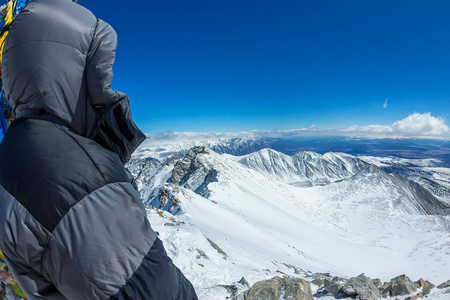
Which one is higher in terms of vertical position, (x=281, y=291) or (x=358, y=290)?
(x=281, y=291)

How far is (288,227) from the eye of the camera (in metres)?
48.7

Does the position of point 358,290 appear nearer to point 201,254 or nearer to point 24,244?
point 201,254

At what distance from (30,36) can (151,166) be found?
167m

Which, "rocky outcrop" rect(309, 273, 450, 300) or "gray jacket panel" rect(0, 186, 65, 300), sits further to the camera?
"rocky outcrop" rect(309, 273, 450, 300)

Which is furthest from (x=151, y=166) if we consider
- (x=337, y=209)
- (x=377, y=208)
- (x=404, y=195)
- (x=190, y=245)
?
(x=190, y=245)

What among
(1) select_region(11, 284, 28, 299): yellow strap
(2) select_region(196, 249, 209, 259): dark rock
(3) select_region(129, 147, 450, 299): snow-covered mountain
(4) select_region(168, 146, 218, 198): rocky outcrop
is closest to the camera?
(1) select_region(11, 284, 28, 299): yellow strap

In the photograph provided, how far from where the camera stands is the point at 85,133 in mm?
1697

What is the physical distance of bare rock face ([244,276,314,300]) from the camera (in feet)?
21.9

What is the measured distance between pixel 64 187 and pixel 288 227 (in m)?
52.2

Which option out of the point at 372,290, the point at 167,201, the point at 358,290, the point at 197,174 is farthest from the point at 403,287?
the point at 197,174

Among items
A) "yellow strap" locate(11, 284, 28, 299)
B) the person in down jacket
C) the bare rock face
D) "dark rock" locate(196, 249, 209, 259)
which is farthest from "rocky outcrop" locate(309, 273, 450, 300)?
"yellow strap" locate(11, 284, 28, 299)

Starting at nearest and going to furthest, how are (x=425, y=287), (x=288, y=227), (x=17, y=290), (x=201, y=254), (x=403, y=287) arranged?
(x=17, y=290)
(x=403, y=287)
(x=425, y=287)
(x=201, y=254)
(x=288, y=227)

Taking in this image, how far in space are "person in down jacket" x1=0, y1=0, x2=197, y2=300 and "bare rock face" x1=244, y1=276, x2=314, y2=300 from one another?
6.31 metres

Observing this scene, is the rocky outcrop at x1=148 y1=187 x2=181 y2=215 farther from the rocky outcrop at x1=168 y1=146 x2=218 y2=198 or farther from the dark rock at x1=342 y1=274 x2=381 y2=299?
the dark rock at x1=342 y1=274 x2=381 y2=299
